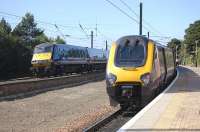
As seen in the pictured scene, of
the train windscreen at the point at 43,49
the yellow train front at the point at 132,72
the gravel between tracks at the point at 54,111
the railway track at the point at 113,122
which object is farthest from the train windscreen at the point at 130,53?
the train windscreen at the point at 43,49

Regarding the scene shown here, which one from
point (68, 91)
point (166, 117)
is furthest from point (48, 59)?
point (166, 117)

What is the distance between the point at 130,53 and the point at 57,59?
23240 mm

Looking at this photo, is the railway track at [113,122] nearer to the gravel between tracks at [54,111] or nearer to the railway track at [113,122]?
the railway track at [113,122]

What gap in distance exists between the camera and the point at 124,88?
1795 cm

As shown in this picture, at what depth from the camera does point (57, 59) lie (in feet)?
138

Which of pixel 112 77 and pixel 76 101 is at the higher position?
pixel 112 77

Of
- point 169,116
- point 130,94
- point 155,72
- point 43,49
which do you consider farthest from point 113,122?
point 43,49

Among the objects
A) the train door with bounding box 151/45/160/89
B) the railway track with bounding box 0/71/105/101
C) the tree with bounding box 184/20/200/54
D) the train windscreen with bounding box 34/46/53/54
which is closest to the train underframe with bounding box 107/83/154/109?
the train door with bounding box 151/45/160/89

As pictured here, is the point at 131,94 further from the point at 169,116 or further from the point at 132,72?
the point at 169,116

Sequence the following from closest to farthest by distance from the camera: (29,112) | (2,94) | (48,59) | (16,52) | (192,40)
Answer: (29,112) → (2,94) → (48,59) → (16,52) → (192,40)

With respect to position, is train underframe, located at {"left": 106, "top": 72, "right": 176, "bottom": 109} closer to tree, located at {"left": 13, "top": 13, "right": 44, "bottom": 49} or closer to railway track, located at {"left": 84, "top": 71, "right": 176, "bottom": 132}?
railway track, located at {"left": 84, "top": 71, "right": 176, "bottom": 132}

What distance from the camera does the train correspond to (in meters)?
41.3

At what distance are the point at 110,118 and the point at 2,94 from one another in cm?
824

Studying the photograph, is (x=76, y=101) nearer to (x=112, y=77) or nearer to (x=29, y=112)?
(x=29, y=112)
